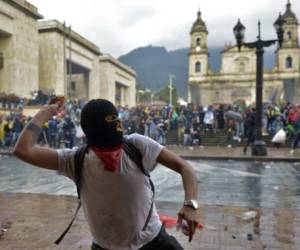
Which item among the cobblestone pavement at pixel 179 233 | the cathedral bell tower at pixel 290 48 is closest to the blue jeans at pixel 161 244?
the cobblestone pavement at pixel 179 233

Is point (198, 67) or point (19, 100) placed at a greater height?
point (198, 67)

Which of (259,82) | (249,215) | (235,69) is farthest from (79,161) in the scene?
(235,69)

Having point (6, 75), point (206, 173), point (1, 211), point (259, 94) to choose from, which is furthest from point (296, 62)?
point (1, 211)

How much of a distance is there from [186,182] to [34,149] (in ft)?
2.37

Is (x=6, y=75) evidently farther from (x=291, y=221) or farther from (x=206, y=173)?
(x=291, y=221)

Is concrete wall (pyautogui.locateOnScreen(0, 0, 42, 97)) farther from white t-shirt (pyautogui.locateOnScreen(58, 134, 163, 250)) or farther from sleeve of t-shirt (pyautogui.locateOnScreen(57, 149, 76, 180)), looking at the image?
white t-shirt (pyautogui.locateOnScreen(58, 134, 163, 250))

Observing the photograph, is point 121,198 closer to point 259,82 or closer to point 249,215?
point 249,215

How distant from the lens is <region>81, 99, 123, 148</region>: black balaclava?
1865mm

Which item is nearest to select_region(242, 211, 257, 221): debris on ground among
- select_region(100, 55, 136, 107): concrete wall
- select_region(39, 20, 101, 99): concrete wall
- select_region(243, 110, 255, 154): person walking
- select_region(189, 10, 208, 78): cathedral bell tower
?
select_region(243, 110, 255, 154): person walking

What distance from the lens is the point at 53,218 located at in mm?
5418

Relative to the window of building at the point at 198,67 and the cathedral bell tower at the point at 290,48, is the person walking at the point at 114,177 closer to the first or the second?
the cathedral bell tower at the point at 290,48

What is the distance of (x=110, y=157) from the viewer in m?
1.87

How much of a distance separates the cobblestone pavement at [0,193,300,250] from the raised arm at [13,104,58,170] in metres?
2.35

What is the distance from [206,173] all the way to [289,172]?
2189mm
